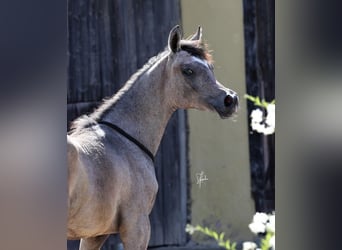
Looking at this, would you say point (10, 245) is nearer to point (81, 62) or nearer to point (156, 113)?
point (156, 113)

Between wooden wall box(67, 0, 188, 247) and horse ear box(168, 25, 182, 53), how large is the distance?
197cm

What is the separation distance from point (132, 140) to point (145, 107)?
0.72ft

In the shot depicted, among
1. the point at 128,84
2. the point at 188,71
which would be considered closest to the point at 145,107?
the point at 128,84

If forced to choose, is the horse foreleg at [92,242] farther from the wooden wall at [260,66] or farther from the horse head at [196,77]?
the wooden wall at [260,66]

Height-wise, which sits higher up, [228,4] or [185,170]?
[228,4]

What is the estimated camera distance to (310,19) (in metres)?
1.70

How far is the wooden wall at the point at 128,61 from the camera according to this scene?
6797 millimetres

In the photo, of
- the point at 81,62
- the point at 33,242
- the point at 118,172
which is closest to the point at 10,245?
the point at 33,242

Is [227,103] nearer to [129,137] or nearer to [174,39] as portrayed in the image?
[174,39]

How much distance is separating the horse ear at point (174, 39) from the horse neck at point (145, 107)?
0.09 metres

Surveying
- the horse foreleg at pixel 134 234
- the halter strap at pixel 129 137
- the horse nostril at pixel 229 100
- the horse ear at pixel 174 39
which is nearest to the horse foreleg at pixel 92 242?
the horse foreleg at pixel 134 234

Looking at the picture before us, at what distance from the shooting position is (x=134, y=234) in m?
4.60

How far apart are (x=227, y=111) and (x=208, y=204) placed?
90.0 inches

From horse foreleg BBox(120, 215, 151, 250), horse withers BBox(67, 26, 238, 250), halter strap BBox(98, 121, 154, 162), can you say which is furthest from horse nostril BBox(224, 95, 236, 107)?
horse foreleg BBox(120, 215, 151, 250)
